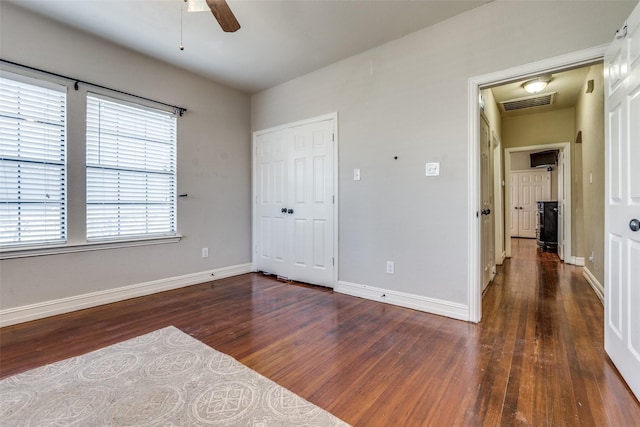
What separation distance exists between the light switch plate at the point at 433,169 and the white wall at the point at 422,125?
5cm

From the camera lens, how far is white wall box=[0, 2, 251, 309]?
2531mm

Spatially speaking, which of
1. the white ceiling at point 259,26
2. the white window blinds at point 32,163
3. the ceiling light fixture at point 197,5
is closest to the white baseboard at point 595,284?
the white ceiling at point 259,26

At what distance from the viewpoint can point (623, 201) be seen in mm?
1654

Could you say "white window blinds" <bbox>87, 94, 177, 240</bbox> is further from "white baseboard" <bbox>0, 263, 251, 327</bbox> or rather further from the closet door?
the closet door

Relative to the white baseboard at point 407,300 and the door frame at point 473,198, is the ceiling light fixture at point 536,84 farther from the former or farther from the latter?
the white baseboard at point 407,300

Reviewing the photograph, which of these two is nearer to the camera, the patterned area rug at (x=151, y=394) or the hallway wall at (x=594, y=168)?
the patterned area rug at (x=151, y=394)

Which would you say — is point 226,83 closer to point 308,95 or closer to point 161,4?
point 308,95

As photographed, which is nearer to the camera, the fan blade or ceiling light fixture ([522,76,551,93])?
the fan blade

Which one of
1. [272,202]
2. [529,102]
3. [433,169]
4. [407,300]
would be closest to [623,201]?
[433,169]

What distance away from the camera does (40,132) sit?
260 cm

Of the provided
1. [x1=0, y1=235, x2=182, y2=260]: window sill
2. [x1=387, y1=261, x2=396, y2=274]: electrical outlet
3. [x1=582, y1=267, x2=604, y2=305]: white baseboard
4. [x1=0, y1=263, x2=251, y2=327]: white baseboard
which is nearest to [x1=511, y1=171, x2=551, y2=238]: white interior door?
[x1=582, y1=267, x2=604, y2=305]: white baseboard

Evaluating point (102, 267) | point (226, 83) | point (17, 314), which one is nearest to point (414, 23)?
point (226, 83)

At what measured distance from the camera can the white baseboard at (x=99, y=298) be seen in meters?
2.47

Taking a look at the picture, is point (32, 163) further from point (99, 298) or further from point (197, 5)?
point (197, 5)
